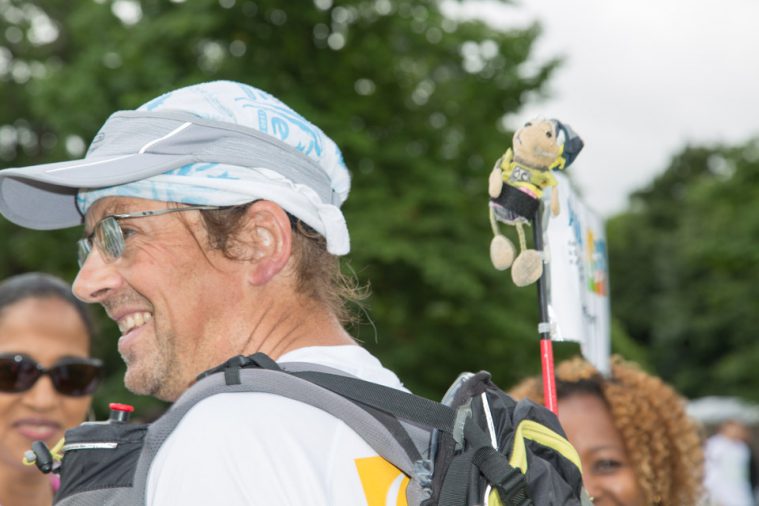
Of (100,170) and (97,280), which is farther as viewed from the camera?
(97,280)

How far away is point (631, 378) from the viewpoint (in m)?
3.69

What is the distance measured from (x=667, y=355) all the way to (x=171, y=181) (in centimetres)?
4391

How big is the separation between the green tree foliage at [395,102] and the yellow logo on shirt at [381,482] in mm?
9992

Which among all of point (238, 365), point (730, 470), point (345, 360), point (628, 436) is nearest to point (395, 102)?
point (730, 470)

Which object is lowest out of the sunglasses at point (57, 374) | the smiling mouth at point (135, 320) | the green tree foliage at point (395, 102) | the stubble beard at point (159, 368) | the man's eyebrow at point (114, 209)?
the stubble beard at point (159, 368)

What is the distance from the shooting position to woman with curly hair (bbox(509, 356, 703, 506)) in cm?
Result: 337

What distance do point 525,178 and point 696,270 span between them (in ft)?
141

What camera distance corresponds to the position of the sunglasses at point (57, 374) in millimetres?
3254

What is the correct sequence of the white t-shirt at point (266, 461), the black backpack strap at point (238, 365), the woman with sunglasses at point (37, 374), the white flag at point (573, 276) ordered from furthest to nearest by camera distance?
the woman with sunglasses at point (37, 374) → the white flag at point (573, 276) → the black backpack strap at point (238, 365) → the white t-shirt at point (266, 461)

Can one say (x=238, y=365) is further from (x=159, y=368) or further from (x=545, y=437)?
(x=545, y=437)

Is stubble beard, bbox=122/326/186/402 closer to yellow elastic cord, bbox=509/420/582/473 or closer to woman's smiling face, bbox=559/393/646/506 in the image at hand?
yellow elastic cord, bbox=509/420/582/473

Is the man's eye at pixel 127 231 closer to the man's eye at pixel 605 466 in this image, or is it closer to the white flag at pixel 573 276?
the white flag at pixel 573 276

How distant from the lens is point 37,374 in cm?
329

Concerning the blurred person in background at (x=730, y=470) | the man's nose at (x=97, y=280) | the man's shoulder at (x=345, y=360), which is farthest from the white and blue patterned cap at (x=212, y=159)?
the blurred person in background at (x=730, y=470)
